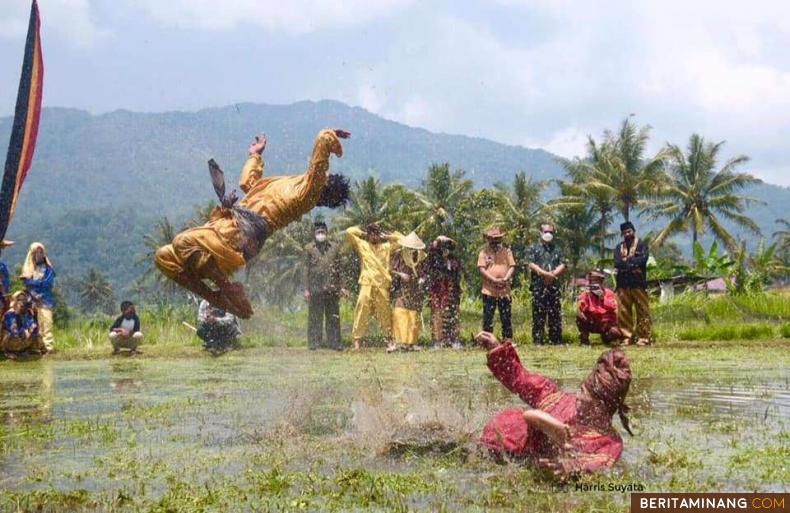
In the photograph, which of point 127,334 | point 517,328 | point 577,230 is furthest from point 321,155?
point 577,230

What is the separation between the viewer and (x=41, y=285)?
16.7 m

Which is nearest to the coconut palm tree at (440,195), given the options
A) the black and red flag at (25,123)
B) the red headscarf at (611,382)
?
the black and red flag at (25,123)

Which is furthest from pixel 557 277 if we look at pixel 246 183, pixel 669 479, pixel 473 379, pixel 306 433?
pixel 669 479

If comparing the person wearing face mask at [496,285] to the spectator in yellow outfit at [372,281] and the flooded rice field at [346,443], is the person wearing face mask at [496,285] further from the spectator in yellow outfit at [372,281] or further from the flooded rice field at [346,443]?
the flooded rice field at [346,443]

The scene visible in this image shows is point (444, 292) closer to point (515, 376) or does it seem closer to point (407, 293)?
point (407, 293)

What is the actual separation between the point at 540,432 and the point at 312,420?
245 centimetres

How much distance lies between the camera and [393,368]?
12.6 m

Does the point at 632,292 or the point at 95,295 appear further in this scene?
the point at 95,295

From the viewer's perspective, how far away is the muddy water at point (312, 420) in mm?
6234

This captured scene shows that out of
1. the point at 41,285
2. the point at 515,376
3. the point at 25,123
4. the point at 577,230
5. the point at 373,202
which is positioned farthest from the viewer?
the point at 577,230

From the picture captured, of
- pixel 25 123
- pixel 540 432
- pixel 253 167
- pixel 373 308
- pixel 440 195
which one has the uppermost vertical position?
pixel 440 195

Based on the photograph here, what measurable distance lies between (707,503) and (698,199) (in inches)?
2260

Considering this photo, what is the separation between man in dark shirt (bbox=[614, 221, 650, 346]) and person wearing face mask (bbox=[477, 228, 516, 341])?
64.9 inches

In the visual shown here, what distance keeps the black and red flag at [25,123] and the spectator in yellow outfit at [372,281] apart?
4937 millimetres
